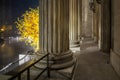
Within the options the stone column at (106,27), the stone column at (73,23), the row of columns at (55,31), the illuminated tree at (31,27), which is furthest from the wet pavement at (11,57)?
the row of columns at (55,31)

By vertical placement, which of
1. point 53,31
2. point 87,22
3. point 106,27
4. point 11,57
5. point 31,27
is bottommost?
point 11,57

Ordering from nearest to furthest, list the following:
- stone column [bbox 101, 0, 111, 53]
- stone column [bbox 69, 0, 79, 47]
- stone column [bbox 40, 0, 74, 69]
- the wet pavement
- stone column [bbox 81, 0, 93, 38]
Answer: stone column [bbox 40, 0, 74, 69] → stone column [bbox 101, 0, 111, 53] → stone column [bbox 69, 0, 79, 47] → the wet pavement → stone column [bbox 81, 0, 93, 38]

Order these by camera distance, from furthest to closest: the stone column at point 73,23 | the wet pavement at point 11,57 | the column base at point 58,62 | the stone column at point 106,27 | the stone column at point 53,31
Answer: the wet pavement at point 11,57
the stone column at point 73,23
the stone column at point 106,27
the stone column at point 53,31
the column base at point 58,62

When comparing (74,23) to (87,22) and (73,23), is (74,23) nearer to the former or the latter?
(73,23)

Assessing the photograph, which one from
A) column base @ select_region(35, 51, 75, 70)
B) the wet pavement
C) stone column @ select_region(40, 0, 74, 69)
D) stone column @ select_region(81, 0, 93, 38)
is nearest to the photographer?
column base @ select_region(35, 51, 75, 70)

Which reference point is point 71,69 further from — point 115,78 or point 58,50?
point 115,78

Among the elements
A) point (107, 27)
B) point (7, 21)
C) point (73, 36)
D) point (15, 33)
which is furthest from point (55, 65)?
point (15, 33)

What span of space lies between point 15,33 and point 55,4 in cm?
8429

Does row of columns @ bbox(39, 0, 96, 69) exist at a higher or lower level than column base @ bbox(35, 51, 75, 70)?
higher

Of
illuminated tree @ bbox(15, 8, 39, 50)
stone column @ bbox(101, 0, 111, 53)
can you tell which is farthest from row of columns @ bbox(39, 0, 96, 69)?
illuminated tree @ bbox(15, 8, 39, 50)

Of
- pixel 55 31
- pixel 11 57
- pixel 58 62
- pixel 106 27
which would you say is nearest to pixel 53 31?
pixel 55 31

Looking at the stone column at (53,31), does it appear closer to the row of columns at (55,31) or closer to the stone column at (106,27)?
the row of columns at (55,31)

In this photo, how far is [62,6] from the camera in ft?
20.5

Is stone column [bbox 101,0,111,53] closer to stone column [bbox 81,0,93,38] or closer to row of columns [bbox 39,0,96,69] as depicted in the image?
row of columns [bbox 39,0,96,69]
